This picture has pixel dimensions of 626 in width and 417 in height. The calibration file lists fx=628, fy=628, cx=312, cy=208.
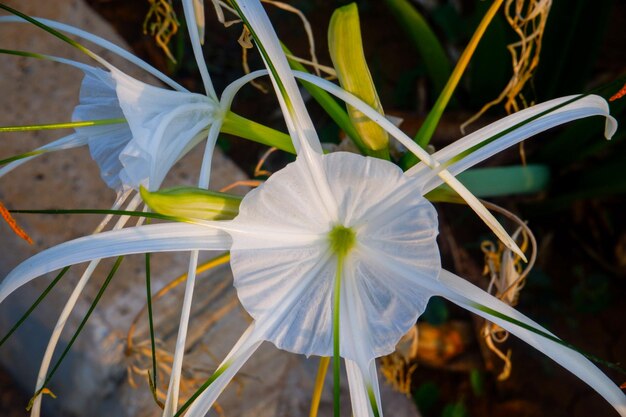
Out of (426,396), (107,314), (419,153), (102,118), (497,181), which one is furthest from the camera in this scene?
(426,396)

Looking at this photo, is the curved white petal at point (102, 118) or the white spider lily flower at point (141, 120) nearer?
the white spider lily flower at point (141, 120)

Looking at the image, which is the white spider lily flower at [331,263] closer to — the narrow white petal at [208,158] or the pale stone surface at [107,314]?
the narrow white petal at [208,158]

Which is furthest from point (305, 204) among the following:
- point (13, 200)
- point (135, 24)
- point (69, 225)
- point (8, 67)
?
point (135, 24)

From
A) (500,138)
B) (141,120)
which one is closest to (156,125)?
(141,120)

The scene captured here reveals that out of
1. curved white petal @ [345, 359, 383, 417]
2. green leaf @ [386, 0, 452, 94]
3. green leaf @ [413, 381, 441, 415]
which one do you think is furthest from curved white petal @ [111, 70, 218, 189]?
green leaf @ [413, 381, 441, 415]

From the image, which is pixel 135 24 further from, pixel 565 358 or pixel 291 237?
pixel 565 358

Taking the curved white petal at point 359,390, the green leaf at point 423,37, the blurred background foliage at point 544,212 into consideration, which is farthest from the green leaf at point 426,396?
the curved white petal at point 359,390

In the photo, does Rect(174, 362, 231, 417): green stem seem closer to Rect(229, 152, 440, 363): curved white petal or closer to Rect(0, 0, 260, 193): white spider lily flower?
Rect(229, 152, 440, 363): curved white petal

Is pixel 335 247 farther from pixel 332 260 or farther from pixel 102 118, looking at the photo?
pixel 102 118
